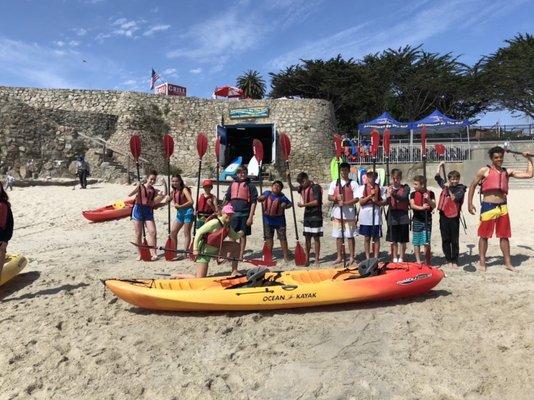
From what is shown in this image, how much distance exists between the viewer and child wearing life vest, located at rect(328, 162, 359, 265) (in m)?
6.33

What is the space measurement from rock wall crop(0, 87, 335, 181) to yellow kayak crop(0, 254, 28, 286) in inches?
567

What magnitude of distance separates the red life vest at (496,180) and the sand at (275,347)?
3.66 ft

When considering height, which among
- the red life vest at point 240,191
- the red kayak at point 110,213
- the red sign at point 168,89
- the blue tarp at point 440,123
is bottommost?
the red kayak at point 110,213

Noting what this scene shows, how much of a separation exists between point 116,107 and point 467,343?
22907 mm

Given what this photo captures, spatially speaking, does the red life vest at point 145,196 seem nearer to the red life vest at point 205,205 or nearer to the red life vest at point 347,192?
the red life vest at point 205,205

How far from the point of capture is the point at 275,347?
13.2 ft

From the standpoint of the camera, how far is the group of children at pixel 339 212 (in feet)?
19.1

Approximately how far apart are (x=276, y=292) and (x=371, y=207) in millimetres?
2303

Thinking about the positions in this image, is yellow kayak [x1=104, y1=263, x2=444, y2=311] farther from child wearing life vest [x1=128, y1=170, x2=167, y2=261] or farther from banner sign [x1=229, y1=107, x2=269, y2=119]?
banner sign [x1=229, y1=107, x2=269, y2=119]

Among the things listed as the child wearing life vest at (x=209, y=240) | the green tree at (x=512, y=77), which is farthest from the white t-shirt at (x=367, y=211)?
the green tree at (x=512, y=77)

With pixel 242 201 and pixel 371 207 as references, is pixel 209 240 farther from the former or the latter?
pixel 371 207

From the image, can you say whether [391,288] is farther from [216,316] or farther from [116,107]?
[116,107]

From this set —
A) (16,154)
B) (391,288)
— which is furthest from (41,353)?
(16,154)

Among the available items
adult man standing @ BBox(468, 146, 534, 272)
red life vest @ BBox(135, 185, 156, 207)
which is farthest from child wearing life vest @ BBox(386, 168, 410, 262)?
red life vest @ BBox(135, 185, 156, 207)
